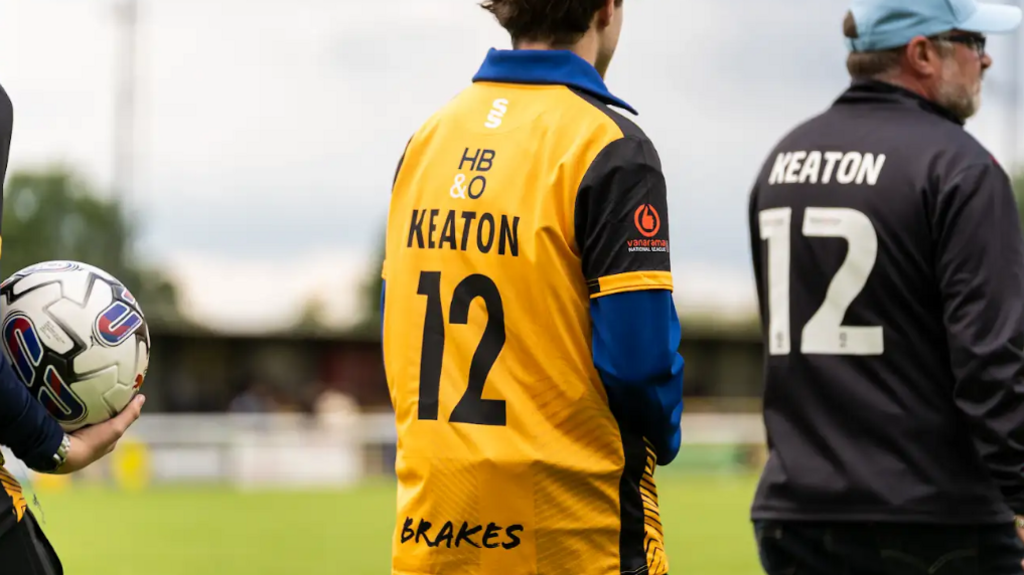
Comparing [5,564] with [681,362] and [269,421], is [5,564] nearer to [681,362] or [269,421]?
[681,362]

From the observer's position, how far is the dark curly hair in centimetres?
326

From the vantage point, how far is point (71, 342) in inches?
135

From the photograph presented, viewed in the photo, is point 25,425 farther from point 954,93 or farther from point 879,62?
point 954,93

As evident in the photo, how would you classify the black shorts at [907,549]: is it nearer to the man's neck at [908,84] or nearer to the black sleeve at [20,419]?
the man's neck at [908,84]

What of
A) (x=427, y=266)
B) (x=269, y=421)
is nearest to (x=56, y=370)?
(x=427, y=266)

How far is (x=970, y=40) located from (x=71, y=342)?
2.52 m

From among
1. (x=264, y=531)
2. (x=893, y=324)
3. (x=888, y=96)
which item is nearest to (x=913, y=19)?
(x=888, y=96)

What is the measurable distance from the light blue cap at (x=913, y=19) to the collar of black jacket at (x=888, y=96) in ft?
0.34

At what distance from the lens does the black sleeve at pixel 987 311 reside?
3479 mm

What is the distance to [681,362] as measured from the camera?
10.3 feet

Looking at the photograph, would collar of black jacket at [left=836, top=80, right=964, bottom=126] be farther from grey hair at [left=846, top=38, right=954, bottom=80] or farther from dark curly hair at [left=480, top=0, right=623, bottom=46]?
dark curly hair at [left=480, top=0, right=623, bottom=46]

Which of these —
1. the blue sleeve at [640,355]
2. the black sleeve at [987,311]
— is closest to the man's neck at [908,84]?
the black sleeve at [987,311]

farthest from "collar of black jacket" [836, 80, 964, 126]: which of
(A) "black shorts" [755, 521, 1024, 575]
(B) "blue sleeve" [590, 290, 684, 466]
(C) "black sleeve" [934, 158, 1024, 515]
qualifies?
(B) "blue sleeve" [590, 290, 684, 466]

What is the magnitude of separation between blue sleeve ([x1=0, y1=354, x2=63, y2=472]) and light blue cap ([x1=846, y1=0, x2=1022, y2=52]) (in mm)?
2390
